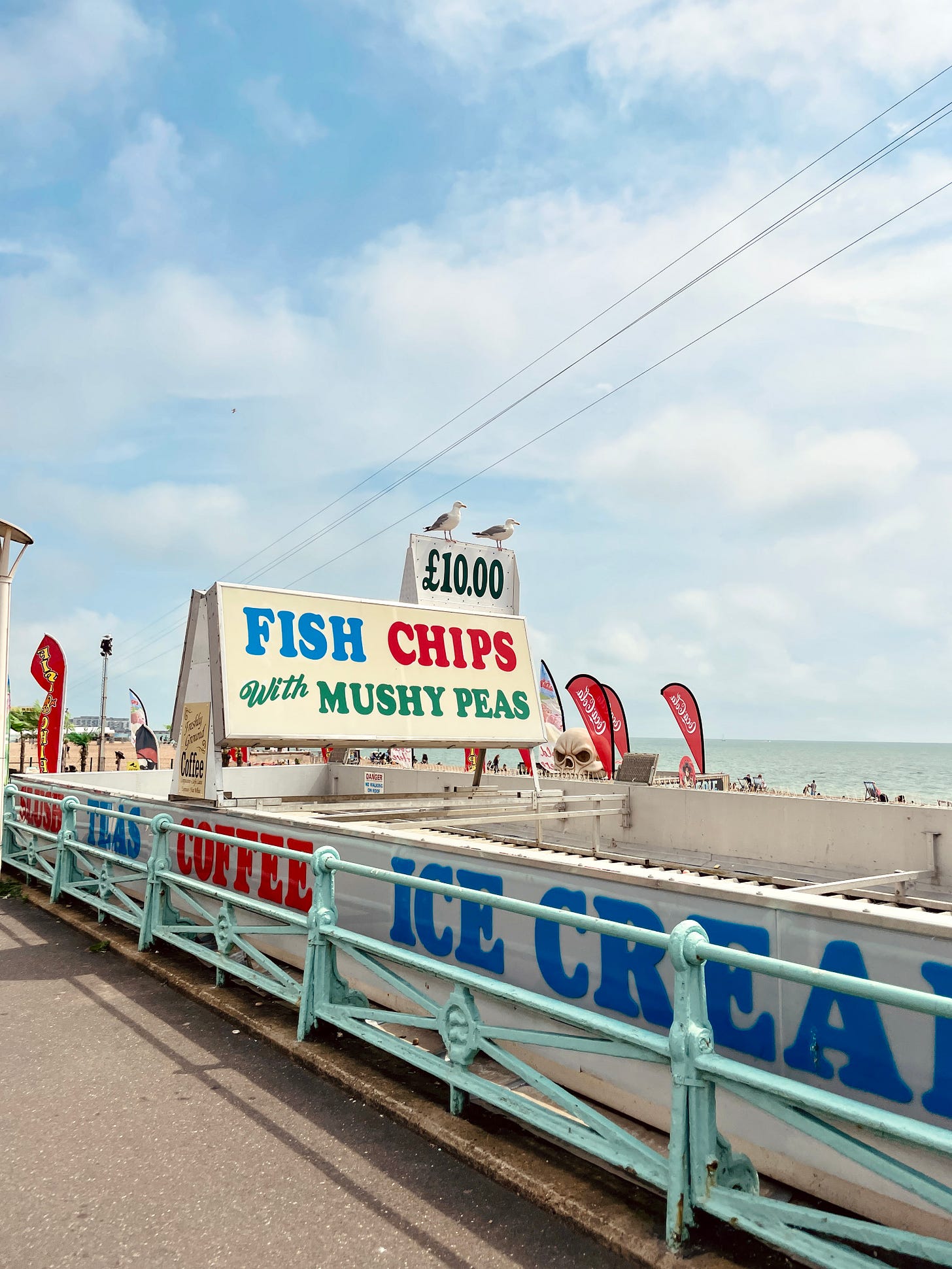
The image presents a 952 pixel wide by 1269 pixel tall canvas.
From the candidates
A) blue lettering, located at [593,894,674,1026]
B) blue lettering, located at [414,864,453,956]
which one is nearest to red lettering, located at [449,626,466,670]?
blue lettering, located at [414,864,453,956]

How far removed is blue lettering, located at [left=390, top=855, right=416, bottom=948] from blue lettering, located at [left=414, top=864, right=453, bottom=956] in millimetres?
81

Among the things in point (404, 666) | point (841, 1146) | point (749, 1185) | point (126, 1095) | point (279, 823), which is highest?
point (404, 666)

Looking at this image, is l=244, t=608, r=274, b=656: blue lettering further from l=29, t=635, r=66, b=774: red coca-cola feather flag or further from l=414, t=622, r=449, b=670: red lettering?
l=29, t=635, r=66, b=774: red coca-cola feather flag

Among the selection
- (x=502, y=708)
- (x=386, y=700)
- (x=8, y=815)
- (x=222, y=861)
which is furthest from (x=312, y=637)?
(x=8, y=815)

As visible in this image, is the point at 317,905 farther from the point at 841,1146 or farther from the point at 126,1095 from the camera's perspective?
the point at 841,1146

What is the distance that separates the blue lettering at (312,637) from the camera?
10.1m

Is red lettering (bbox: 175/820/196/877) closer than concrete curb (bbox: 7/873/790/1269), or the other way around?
concrete curb (bbox: 7/873/790/1269)

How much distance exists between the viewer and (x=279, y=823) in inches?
296

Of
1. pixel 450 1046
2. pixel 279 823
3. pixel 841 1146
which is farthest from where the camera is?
pixel 279 823

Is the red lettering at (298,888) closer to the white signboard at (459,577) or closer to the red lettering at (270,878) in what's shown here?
the red lettering at (270,878)

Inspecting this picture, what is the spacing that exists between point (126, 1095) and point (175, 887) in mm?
2802

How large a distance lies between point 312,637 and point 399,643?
1124 millimetres

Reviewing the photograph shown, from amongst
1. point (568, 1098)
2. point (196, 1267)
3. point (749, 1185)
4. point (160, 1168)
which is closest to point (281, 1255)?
point (196, 1267)

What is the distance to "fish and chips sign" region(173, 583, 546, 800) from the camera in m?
9.52
